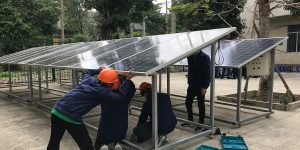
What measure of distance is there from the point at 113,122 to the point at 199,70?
207 centimetres

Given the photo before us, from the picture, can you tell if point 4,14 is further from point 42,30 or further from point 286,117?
point 286,117

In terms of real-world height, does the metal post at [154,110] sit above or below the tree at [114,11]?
below

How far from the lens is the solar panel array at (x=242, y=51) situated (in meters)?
5.80

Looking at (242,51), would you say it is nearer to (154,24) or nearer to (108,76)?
(108,76)

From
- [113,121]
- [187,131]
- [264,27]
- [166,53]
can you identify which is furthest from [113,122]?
[264,27]

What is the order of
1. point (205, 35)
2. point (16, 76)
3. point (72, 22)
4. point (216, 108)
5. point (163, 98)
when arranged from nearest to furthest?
point (163, 98) < point (205, 35) < point (216, 108) < point (16, 76) < point (72, 22)

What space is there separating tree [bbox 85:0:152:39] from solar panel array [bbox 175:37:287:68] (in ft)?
30.1

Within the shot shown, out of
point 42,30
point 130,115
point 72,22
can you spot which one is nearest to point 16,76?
point 42,30

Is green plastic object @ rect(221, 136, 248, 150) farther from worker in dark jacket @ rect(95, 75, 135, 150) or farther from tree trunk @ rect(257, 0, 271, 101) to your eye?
tree trunk @ rect(257, 0, 271, 101)

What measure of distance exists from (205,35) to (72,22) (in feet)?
90.4

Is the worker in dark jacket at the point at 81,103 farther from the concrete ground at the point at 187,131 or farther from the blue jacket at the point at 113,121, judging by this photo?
the concrete ground at the point at 187,131

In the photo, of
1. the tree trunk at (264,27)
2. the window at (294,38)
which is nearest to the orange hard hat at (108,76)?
the tree trunk at (264,27)

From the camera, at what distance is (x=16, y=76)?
1600 centimetres

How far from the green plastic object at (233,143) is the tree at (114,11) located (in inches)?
465
